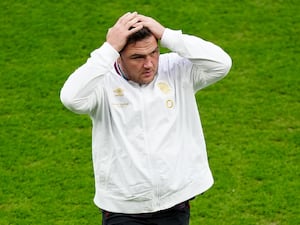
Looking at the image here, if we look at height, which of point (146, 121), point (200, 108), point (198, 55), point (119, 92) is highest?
point (198, 55)

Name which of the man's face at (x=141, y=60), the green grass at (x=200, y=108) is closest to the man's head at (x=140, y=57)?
the man's face at (x=141, y=60)

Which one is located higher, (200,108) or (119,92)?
(119,92)

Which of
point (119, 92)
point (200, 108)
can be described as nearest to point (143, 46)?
point (119, 92)

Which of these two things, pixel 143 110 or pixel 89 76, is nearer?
pixel 89 76

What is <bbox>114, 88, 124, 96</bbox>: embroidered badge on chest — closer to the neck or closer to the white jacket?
the white jacket

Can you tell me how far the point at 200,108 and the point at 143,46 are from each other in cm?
440

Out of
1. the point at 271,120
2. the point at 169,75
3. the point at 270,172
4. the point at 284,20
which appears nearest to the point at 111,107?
the point at 169,75

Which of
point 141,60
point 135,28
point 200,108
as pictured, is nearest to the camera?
point 135,28

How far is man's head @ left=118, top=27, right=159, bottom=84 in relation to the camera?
15.9ft

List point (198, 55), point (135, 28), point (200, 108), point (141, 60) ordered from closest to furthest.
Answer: point (135, 28) < point (141, 60) < point (198, 55) < point (200, 108)

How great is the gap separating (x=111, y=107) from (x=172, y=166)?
0.56 m

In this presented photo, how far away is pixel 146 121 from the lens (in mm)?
4961

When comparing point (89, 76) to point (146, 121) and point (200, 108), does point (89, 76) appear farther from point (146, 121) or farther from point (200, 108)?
point (200, 108)

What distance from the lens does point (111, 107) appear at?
4.96 metres
